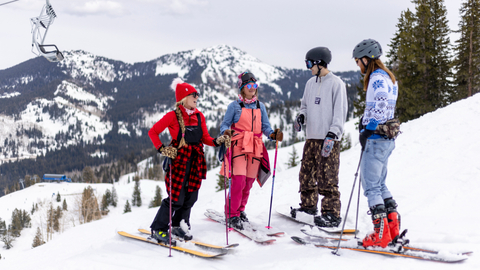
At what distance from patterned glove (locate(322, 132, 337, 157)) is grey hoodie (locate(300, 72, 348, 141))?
0.13 meters

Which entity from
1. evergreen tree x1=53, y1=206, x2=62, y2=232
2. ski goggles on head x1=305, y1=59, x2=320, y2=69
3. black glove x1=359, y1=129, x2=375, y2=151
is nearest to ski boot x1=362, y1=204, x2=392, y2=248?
black glove x1=359, y1=129, x2=375, y2=151

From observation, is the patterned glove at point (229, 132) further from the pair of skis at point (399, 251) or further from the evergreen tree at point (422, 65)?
the evergreen tree at point (422, 65)

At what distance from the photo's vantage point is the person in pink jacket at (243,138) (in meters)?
4.66

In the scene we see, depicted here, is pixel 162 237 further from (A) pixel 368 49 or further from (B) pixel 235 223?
(A) pixel 368 49

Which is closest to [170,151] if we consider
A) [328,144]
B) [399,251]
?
[328,144]

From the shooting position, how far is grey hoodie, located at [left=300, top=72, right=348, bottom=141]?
4508 millimetres

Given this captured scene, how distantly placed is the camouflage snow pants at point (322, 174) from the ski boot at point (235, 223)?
4.17 feet

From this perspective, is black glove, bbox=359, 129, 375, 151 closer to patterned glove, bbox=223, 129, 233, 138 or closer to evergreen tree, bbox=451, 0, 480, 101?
patterned glove, bbox=223, 129, 233, 138

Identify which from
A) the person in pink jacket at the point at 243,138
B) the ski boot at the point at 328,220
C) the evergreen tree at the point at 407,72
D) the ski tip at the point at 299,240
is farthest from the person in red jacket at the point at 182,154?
the evergreen tree at the point at 407,72

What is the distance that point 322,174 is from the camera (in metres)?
4.68

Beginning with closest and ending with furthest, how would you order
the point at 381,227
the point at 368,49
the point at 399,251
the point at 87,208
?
the point at 399,251
the point at 381,227
the point at 368,49
the point at 87,208

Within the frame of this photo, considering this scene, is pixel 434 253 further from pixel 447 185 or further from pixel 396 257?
pixel 447 185

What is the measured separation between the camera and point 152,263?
11.9 feet

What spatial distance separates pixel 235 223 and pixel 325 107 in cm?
244
